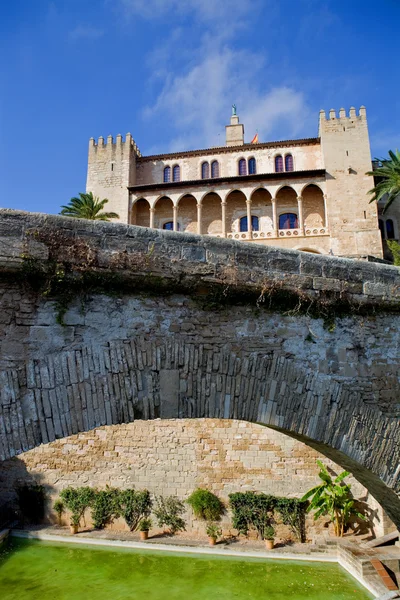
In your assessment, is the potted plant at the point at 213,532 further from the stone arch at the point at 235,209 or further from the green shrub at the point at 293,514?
the stone arch at the point at 235,209

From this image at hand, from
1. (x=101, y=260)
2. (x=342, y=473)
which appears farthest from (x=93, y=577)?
(x=101, y=260)

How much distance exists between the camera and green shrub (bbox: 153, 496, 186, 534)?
1469cm

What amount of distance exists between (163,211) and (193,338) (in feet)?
107

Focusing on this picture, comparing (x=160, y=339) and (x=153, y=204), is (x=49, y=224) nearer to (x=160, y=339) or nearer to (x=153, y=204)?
(x=160, y=339)

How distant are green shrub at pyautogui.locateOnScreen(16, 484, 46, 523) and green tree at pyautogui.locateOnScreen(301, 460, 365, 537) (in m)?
9.78

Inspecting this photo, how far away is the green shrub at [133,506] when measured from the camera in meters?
14.9

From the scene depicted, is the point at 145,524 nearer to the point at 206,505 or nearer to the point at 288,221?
the point at 206,505

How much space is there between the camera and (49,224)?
4.26 meters

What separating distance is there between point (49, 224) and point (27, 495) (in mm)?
15151

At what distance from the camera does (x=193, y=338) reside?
15.8 ft

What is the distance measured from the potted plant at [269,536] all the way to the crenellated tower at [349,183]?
22.3 metres

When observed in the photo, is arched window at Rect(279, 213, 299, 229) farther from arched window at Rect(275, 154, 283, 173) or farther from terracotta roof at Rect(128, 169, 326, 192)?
arched window at Rect(275, 154, 283, 173)

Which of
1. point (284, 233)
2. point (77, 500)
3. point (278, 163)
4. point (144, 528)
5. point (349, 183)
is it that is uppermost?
point (278, 163)

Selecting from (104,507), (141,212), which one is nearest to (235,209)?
(141,212)
